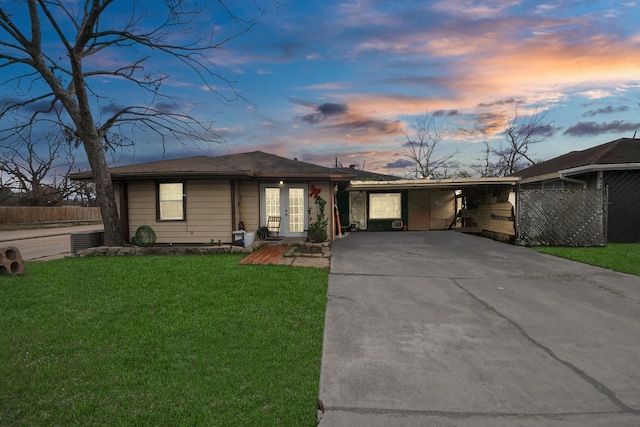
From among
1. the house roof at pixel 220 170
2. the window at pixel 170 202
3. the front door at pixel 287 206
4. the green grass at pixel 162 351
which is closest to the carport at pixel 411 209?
the front door at pixel 287 206

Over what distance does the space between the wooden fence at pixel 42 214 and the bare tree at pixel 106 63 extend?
66.7 ft

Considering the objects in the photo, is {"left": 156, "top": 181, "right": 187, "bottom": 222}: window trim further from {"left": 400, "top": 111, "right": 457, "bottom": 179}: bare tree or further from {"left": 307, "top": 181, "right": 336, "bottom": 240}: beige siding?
{"left": 400, "top": 111, "right": 457, "bottom": 179}: bare tree

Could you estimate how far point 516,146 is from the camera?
102 feet

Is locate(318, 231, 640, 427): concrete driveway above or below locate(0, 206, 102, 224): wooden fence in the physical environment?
below

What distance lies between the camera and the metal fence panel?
34.1ft

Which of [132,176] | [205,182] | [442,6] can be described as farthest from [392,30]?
[132,176]

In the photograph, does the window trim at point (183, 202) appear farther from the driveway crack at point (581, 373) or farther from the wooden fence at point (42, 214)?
the wooden fence at point (42, 214)

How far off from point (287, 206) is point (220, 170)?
9.45 ft

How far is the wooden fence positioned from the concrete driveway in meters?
30.6

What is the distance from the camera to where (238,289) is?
5457 millimetres

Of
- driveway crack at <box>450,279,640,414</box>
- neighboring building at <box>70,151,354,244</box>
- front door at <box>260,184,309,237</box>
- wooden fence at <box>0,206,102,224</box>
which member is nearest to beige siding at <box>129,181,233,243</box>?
neighboring building at <box>70,151,354,244</box>

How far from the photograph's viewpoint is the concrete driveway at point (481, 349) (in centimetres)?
236

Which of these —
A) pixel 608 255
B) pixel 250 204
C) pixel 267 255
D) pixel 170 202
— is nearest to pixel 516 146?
pixel 608 255

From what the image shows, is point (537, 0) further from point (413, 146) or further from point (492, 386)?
point (413, 146)
